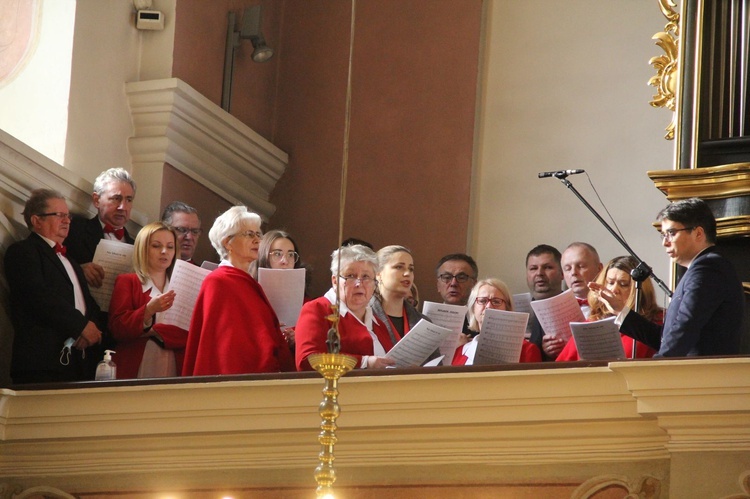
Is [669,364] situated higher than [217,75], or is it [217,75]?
[217,75]

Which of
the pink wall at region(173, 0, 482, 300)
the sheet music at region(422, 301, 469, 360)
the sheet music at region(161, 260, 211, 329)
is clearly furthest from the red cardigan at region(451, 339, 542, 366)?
the pink wall at region(173, 0, 482, 300)

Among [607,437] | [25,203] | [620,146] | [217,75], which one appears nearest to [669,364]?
[607,437]

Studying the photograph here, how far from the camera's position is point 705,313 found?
5539 millimetres

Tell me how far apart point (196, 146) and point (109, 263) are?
6.61ft

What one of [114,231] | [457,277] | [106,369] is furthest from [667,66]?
[106,369]

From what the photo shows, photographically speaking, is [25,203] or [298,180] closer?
[25,203]

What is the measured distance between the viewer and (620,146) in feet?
29.9

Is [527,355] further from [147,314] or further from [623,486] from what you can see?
[147,314]

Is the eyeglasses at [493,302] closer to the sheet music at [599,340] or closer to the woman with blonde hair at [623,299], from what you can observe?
the woman with blonde hair at [623,299]

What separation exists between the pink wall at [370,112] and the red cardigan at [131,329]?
264 centimetres

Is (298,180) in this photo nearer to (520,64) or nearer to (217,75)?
(217,75)

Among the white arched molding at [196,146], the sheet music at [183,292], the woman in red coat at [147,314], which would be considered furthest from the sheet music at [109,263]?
the white arched molding at [196,146]

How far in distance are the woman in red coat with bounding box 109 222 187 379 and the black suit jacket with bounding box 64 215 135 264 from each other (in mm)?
440

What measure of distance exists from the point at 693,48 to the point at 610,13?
215 cm
